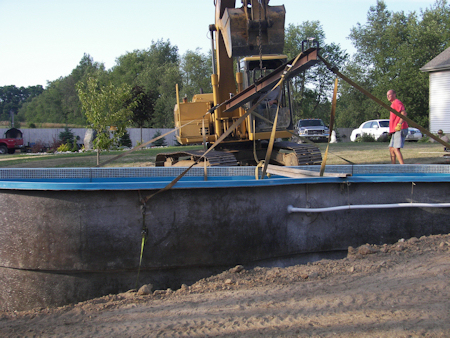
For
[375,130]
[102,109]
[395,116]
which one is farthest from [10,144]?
[395,116]

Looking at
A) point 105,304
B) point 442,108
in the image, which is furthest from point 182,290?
point 442,108

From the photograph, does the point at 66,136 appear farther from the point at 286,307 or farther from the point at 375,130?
the point at 286,307

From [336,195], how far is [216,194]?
1.40 meters

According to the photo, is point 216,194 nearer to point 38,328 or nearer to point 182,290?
point 182,290

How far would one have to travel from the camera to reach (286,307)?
317 centimetres

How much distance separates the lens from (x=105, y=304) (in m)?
3.57

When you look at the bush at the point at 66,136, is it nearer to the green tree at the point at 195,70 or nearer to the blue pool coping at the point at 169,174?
the green tree at the point at 195,70

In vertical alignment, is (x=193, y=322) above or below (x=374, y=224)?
below

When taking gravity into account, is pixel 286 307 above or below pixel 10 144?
below

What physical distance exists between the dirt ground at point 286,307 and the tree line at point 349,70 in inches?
1176

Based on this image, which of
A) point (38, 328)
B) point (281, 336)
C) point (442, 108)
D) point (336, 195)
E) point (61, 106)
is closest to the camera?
point (281, 336)

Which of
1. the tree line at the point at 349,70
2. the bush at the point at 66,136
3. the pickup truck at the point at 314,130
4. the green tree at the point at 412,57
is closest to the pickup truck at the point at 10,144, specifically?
the bush at the point at 66,136

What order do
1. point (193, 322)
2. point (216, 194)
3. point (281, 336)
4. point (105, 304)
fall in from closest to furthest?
point (281, 336) < point (193, 322) < point (105, 304) < point (216, 194)

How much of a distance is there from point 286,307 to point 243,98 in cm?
290
